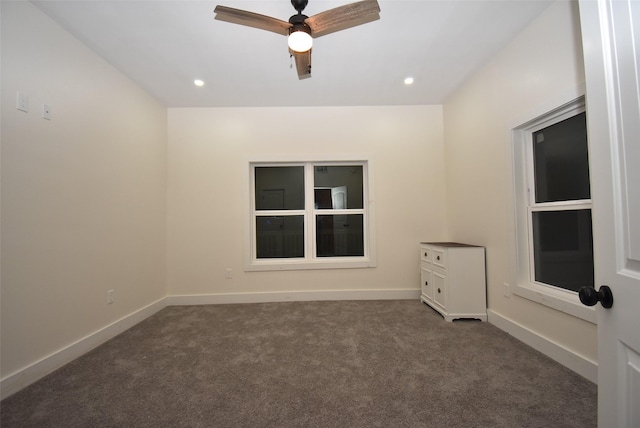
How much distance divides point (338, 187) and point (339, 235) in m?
0.68

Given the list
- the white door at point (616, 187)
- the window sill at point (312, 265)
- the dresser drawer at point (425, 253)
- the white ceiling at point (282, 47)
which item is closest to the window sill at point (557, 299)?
the dresser drawer at point (425, 253)

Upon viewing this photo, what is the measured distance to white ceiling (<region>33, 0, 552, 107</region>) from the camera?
1750mm

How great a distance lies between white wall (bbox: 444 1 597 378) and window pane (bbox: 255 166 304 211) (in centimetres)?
199

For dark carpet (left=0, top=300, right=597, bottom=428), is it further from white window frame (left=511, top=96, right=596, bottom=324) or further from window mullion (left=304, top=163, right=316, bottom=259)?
window mullion (left=304, top=163, right=316, bottom=259)

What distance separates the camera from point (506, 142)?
7.21 feet

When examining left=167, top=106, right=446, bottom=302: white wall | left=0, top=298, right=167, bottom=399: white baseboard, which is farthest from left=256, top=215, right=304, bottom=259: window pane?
left=0, top=298, right=167, bottom=399: white baseboard

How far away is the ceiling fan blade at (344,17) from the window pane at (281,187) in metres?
1.91

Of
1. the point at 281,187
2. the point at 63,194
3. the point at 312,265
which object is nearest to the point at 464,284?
the point at 312,265

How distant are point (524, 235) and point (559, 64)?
4.32ft

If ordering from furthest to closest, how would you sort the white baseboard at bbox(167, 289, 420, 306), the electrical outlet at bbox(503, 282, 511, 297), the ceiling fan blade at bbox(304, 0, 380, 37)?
the white baseboard at bbox(167, 289, 420, 306)
the electrical outlet at bbox(503, 282, 511, 297)
the ceiling fan blade at bbox(304, 0, 380, 37)

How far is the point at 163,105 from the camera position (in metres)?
3.09

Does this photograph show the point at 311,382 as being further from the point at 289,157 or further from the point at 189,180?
the point at 189,180

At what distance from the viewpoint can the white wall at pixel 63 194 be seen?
155 centimetres

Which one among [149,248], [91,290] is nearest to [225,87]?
[149,248]
